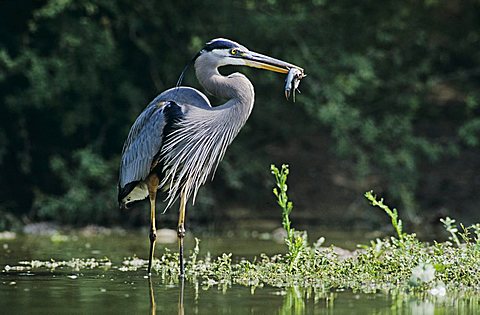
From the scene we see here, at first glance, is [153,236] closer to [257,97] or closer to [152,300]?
[152,300]

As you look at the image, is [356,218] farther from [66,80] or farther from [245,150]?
[66,80]

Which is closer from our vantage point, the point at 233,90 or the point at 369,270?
the point at 369,270

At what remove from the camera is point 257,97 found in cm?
1303

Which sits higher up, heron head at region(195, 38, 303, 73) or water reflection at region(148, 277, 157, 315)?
heron head at region(195, 38, 303, 73)

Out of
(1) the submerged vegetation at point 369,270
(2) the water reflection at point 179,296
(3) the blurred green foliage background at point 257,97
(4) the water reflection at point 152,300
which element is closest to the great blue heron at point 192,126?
(1) the submerged vegetation at point 369,270

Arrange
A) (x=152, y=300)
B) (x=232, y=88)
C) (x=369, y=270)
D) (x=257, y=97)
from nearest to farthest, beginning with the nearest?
(x=152, y=300) → (x=369, y=270) → (x=232, y=88) → (x=257, y=97)

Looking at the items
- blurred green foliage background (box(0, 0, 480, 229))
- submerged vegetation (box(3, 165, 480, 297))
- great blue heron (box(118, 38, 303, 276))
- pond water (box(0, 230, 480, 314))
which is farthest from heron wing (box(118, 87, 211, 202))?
blurred green foliage background (box(0, 0, 480, 229))

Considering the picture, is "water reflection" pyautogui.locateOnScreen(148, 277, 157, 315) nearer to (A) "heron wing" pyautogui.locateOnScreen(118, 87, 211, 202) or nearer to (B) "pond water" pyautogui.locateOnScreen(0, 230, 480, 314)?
(B) "pond water" pyautogui.locateOnScreen(0, 230, 480, 314)

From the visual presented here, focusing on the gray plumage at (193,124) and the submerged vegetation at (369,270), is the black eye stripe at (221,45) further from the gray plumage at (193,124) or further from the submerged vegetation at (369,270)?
the submerged vegetation at (369,270)

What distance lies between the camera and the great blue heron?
8078 millimetres

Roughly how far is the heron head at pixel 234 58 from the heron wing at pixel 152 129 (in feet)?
1.01

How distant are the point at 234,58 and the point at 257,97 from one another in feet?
16.1

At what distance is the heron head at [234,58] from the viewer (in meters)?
8.02

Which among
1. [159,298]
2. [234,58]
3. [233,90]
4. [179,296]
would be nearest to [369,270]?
[179,296]
